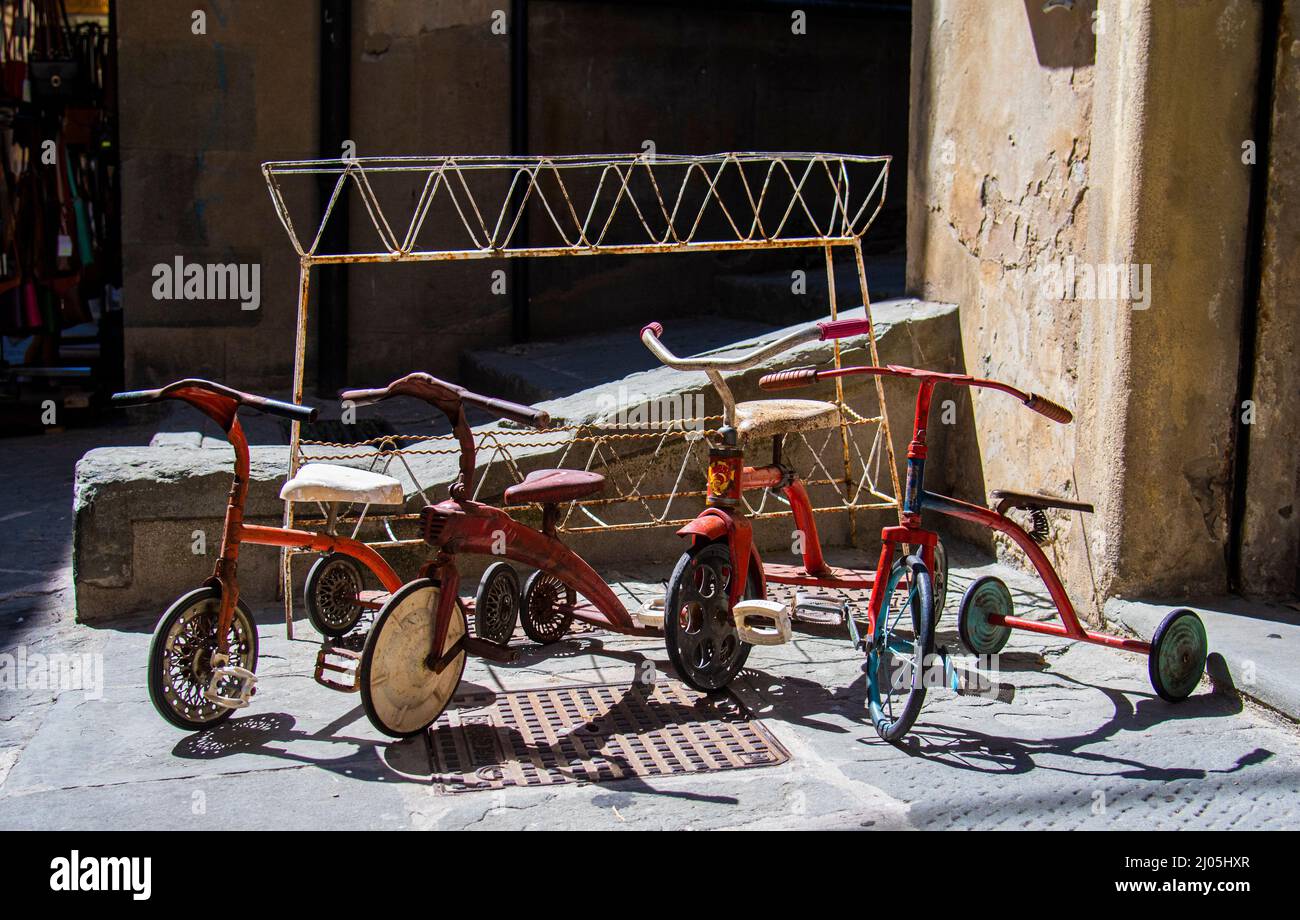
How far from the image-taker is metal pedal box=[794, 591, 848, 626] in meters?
5.21

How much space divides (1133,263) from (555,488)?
2.28 meters

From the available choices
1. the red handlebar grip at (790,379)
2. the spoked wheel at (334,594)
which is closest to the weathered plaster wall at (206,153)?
the spoked wheel at (334,594)

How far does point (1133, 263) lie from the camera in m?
5.12

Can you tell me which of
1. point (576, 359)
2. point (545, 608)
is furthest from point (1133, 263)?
point (576, 359)

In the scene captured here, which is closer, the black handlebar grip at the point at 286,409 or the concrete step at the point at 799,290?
the black handlebar grip at the point at 286,409

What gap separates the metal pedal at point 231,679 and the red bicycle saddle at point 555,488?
101 centimetres

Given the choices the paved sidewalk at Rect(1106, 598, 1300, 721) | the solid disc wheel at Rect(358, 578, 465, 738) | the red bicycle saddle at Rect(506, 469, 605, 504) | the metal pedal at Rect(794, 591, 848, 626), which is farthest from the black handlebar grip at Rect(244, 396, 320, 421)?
the paved sidewalk at Rect(1106, 598, 1300, 721)

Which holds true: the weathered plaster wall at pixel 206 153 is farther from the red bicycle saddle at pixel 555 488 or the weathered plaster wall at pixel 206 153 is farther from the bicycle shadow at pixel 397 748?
the bicycle shadow at pixel 397 748

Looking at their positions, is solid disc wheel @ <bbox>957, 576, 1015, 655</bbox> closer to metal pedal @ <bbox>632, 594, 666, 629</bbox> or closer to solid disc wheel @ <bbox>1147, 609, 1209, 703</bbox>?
solid disc wheel @ <bbox>1147, 609, 1209, 703</bbox>

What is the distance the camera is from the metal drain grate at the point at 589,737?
4.05m

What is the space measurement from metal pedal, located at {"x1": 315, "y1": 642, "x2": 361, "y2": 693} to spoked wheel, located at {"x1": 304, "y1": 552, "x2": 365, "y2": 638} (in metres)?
0.58

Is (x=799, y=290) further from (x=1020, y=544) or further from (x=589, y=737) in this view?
(x=589, y=737)

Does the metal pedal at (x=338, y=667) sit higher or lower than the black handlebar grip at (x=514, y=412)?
lower

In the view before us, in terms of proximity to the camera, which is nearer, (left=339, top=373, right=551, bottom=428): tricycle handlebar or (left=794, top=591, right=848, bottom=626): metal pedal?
(left=339, top=373, right=551, bottom=428): tricycle handlebar
